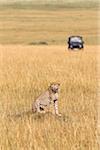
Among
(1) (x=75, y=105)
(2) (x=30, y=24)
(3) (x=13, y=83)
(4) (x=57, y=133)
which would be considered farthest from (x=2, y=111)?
(2) (x=30, y=24)

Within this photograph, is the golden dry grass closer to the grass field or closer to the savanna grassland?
the savanna grassland

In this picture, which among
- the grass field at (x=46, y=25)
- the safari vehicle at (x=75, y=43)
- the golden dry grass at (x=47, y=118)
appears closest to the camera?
the golden dry grass at (x=47, y=118)

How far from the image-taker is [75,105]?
9531mm

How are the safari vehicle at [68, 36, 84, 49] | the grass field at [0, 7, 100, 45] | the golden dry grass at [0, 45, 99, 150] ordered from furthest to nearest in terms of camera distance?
the grass field at [0, 7, 100, 45] → the safari vehicle at [68, 36, 84, 49] → the golden dry grass at [0, 45, 99, 150]

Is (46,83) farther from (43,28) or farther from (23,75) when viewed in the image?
(43,28)

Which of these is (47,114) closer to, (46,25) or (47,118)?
(47,118)

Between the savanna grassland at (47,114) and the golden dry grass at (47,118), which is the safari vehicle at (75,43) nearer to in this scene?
the savanna grassland at (47,114)

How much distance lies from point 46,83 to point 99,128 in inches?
224

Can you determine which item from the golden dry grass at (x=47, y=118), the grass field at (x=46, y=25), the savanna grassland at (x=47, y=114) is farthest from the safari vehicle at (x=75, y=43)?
the grass field at (x=46, y=25)

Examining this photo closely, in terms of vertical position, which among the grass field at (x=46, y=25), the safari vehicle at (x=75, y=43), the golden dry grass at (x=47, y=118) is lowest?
the golden dry grass at (x=47, y=118)

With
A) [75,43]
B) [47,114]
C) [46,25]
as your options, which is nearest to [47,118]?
[47,114]

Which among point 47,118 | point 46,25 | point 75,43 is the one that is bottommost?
point 47,118

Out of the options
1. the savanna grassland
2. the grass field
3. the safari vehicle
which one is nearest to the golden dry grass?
the savanna grassland

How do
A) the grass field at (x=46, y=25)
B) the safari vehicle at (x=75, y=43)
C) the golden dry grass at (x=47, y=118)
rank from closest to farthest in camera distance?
the golden dry grass at (x=47, y=118)
the safari vehicle at (x=75, y=43)
the grass field at (x=46, y=25)
